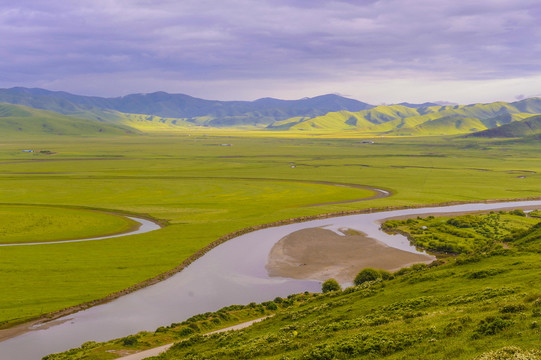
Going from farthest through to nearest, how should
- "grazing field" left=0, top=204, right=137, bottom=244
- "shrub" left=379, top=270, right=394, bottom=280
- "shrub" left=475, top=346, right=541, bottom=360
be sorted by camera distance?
"grazing field" left=0, top=204, right=137, bottom=244 < "shrub" left=379, top=270, right=394, bottom=280 < "shrub" left=475, top=346, right=541, bottom=360

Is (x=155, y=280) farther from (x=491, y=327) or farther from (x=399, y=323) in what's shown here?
(x=491, y=327)

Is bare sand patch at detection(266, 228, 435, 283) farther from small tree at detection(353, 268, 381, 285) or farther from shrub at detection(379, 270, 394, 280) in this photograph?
shrub at detection(379, 270, 394, 280)

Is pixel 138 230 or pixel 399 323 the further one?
pixel 138 230

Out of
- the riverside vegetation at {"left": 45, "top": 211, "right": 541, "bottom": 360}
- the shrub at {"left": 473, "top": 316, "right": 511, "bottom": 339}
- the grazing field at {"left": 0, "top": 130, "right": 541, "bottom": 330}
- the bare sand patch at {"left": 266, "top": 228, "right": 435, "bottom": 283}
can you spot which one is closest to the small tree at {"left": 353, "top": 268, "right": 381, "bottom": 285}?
the riverside vegetation at {"left": 45, "top": 211, "right": 541, "bottom": 360}

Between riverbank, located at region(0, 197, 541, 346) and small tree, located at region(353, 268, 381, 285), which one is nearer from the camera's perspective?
riverbank, located at region(0, 197, 541, 346)

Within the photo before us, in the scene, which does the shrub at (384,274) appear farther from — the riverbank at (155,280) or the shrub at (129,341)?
the shrub at (129,341)

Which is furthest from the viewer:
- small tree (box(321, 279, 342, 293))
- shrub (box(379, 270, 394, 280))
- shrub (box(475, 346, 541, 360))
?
shrub (box(379, 270, 394, 280))

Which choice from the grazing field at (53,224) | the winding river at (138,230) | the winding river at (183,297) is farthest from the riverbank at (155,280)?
the grazing field at (53,224)

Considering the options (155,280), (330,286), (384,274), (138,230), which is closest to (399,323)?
(330,286)
